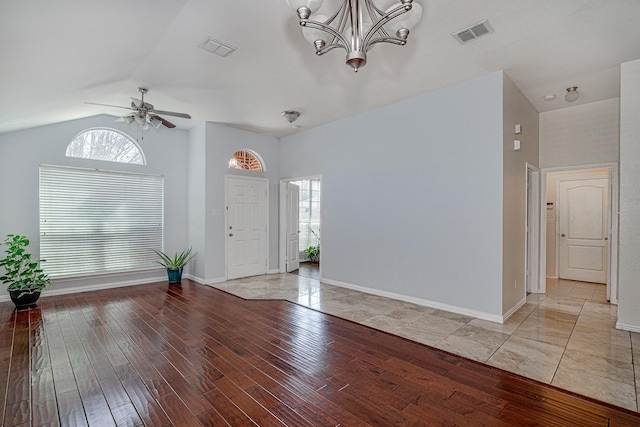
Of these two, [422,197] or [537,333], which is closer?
[537,333]

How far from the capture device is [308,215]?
855 centimetres

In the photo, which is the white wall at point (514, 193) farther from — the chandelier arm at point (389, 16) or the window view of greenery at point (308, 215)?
the window view of greenery at point (308, 215)

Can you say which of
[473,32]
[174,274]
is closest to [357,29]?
[473,32]

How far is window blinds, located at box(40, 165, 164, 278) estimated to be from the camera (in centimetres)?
480

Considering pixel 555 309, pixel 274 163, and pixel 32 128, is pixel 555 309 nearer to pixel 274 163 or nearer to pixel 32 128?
pixel 274 163

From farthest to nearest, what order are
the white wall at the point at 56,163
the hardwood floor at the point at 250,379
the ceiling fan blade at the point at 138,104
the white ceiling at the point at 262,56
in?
1. the white wall at the point at 56,163
2. the ceiling fan blade at the point at 138,104
3. the white ceiling at the point at 262,56
4. the hardwood floor at the point at 250,379

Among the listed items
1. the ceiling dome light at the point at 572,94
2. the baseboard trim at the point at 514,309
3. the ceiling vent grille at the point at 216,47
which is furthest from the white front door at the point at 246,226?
the ceiling dome light at the point at 572,94

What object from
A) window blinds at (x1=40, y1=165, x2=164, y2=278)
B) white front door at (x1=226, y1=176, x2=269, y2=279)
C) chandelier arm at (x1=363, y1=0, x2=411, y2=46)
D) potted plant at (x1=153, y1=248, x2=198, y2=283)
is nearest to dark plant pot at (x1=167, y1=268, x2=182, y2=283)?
potted plant at (x1=153, y1=248, x2=198, y2=283)

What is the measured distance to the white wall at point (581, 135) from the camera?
4.52 m

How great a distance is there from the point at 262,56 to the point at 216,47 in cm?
48

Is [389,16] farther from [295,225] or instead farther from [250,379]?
[295,225]

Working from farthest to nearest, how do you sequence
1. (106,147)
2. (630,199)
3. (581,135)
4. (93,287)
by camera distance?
(106,147) → (93,287) → (581,135) → (630,199)

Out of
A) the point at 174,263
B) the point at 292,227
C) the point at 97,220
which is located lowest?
the point at 174,263

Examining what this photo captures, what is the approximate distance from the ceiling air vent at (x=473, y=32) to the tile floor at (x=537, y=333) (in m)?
3.05
